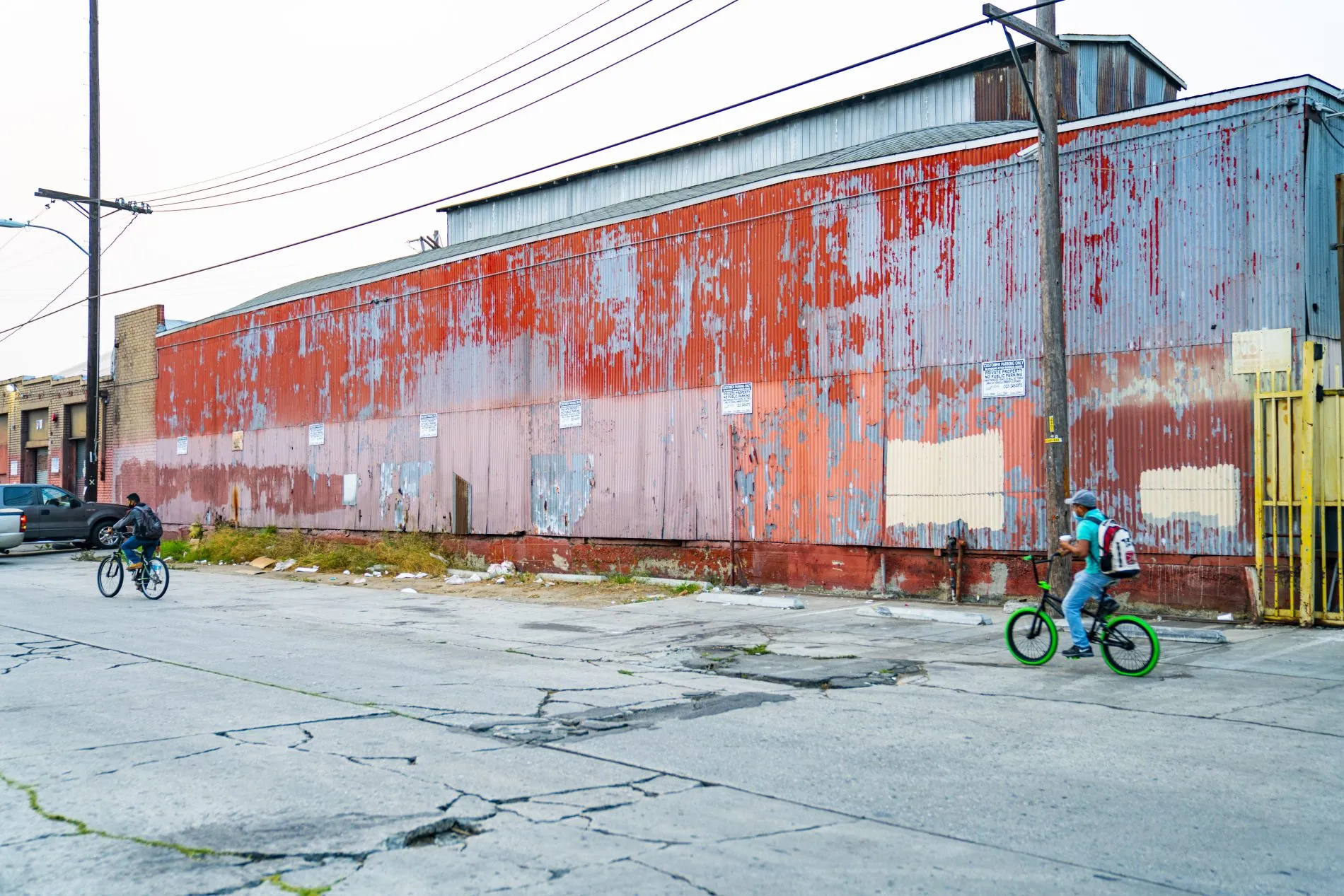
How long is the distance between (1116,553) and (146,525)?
1543 centimetres

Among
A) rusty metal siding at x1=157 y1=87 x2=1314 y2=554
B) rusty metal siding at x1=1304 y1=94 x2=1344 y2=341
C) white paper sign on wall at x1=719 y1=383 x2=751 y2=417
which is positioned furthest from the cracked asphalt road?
white paper sign on wall at x1=719 y1=383 x2=751 y2=417

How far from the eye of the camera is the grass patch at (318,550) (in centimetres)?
2500

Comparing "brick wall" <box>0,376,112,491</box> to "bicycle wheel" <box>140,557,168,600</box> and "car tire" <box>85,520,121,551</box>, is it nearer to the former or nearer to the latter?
"car tire" <box>85,520,121,551</box>

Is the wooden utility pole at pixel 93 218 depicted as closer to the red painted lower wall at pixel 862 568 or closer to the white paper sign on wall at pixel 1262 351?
the red painted lower wall at pixel 862 568

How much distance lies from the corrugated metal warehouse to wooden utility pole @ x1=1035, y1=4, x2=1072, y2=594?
1.56m

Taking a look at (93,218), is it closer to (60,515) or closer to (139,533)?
(60,515)

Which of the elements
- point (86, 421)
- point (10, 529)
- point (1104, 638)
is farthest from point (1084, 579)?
point (86, 421)

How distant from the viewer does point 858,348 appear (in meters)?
18.1

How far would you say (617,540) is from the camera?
21.7m

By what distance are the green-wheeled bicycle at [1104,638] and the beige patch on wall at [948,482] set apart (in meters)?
5.58

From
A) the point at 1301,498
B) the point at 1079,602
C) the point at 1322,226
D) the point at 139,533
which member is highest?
the point at 1322,226

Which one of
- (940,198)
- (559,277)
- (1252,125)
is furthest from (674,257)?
(1252,125)

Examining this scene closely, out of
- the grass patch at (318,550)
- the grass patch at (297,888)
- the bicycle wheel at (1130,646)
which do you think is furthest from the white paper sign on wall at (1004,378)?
the grass patch at (297,888)

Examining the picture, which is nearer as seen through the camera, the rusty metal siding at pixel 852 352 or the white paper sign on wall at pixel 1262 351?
the white paper sign on wall at pixel 1262 351
